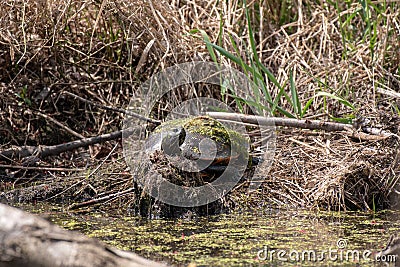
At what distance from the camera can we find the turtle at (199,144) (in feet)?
10.7

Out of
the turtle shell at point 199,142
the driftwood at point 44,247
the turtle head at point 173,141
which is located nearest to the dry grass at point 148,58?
the turtle shell at point 199,142

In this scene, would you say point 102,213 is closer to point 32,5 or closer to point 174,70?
point 174,70

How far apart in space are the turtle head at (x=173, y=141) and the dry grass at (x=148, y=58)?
1.68 ft

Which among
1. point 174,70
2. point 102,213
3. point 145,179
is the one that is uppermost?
point 174,70

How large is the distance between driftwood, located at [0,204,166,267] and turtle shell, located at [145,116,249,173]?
171cm

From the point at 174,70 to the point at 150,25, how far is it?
35 cm

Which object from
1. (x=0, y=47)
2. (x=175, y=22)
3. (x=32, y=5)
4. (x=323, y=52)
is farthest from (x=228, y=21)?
(x=0, y=47)

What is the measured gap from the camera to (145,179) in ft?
10.5

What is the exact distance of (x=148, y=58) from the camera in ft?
14.9
